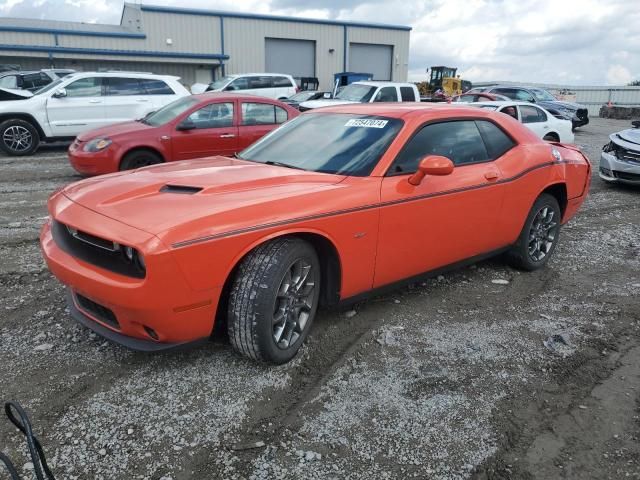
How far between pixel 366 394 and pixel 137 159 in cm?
627

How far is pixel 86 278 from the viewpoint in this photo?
9.31ft

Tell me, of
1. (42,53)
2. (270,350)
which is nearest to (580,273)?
(270,350)

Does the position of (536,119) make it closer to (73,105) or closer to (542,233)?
(542,233)

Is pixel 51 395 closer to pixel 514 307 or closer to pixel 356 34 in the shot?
pixel 514 307

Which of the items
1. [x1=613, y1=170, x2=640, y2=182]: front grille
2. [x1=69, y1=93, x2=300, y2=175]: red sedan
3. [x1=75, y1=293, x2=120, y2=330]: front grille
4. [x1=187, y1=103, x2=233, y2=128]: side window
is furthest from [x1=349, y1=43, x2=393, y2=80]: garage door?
[x1=75, y1=293, x2=120, y2=330]: front grille

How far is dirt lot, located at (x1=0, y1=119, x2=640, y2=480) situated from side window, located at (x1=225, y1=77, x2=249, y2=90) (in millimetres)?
16313

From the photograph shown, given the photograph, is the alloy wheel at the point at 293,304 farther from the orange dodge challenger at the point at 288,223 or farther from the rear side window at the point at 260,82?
the rear side window at the point at 260,82

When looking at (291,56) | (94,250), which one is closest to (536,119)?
(94,250)

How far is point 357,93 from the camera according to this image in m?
15.2

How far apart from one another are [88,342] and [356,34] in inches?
1399

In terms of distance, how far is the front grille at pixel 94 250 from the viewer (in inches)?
109

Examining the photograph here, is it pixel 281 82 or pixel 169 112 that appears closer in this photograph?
pixel 169 112

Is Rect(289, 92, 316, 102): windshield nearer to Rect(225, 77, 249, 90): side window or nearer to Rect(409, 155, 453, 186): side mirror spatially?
Rect(225, 77, 249, 90): side window

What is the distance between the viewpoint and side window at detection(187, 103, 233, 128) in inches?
333
